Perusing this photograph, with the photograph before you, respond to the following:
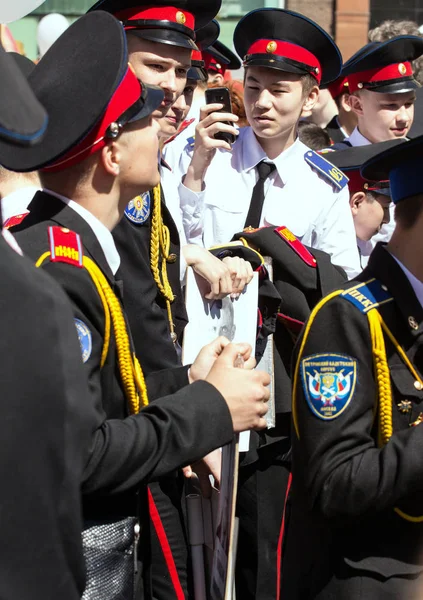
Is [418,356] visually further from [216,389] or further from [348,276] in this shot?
[348,276]

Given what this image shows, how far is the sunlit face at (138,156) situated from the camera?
266cm

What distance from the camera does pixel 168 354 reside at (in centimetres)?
324

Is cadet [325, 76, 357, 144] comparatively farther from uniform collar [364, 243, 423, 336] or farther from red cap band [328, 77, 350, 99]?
uniform collar [364, 243, 423, 336]

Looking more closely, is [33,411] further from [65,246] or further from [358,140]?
[358,140]

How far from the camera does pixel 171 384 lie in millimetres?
2936

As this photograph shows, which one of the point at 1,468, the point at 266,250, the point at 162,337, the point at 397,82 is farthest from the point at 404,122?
the point at 1,468

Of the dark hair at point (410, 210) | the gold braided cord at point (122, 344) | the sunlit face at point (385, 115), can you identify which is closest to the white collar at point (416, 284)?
the dark hair at point (410, 210)

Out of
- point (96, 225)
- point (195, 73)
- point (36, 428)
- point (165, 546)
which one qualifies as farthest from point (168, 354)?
point (195, 73)

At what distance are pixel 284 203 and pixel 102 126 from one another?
191 centimetres

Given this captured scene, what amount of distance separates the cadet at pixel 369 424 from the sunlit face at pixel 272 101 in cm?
200

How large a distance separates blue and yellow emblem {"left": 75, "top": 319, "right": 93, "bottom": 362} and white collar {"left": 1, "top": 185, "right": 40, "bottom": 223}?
4.22 ft

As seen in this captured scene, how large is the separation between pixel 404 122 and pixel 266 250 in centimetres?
205

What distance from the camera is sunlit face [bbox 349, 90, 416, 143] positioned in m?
5.62

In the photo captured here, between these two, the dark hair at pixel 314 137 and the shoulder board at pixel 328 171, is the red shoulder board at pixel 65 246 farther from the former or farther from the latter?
the dark hair at pixel 314 137
